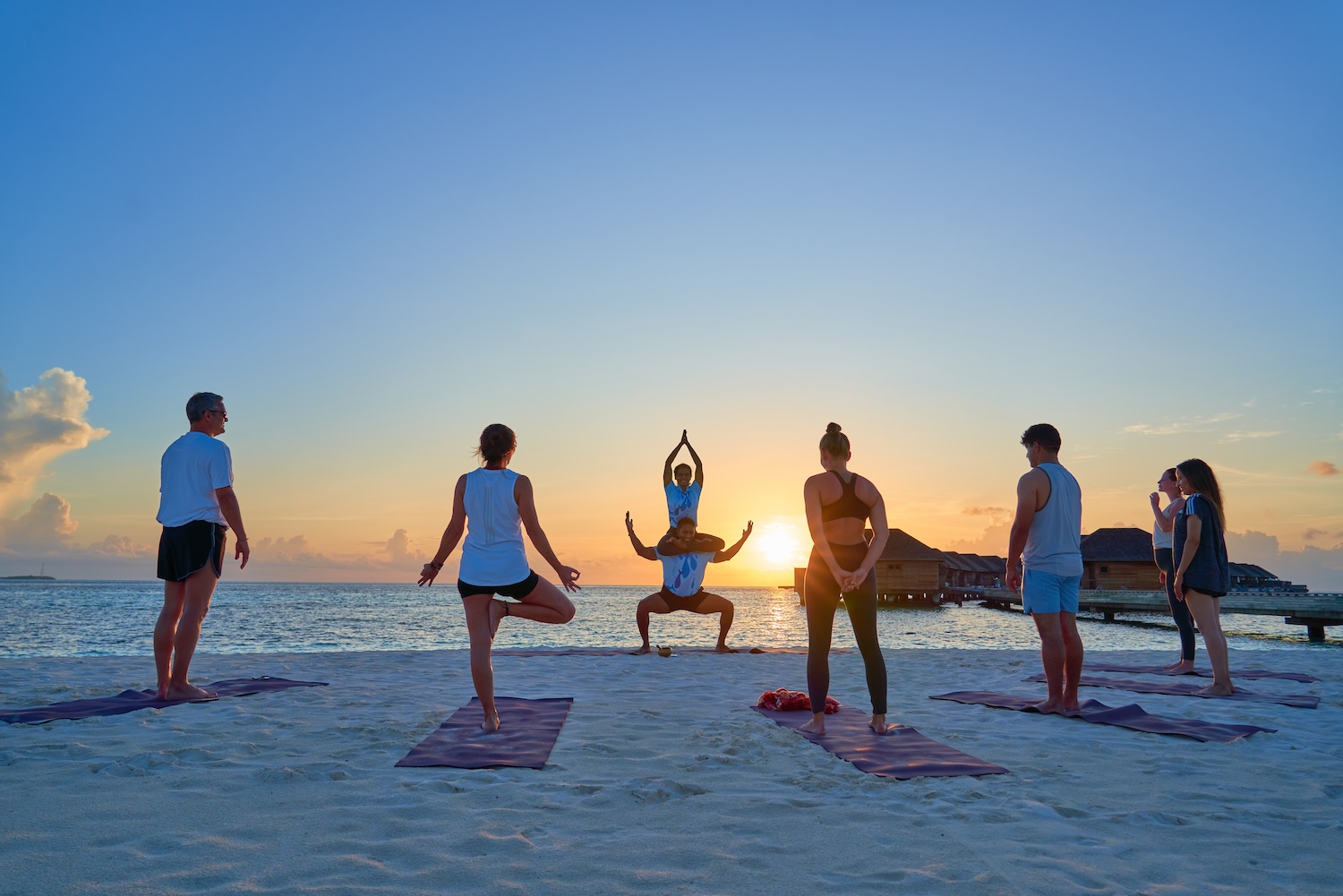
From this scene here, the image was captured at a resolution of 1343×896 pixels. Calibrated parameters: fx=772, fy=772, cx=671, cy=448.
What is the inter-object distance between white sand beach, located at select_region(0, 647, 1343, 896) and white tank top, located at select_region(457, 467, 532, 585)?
109 centimetres

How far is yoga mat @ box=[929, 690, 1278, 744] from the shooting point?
519cm

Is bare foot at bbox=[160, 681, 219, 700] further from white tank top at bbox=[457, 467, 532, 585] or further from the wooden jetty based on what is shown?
the wooden jetty

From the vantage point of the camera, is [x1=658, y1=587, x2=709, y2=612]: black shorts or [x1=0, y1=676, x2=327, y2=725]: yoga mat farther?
[x1=658, y1=587, x2=709, y2=612]: black shorts

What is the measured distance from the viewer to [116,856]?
2680 mm

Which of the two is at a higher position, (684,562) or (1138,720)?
(684,562)

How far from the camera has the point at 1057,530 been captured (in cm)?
602

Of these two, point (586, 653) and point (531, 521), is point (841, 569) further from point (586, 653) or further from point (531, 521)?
point (586, 653)

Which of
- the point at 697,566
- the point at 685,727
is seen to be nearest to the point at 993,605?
the point at 697,566

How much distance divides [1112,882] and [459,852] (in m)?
2.29

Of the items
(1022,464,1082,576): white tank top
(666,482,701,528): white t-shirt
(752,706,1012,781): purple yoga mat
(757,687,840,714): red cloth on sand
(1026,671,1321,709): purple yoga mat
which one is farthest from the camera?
(666,482,701,528): white t-shirt

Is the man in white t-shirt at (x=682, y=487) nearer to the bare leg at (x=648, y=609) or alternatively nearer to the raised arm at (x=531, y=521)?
the bare leg at (x=648, y=609)

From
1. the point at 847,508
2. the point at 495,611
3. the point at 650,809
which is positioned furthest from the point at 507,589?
the point at 847,508

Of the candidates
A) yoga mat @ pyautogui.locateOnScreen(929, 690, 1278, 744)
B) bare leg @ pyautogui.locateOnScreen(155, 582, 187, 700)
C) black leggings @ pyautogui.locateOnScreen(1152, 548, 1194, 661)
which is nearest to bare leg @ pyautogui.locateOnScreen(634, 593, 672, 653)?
yoga mat @ pyautogui.locateOnScreen(929, 690, 1278, 744)

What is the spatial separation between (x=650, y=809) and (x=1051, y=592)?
13.3 ft
